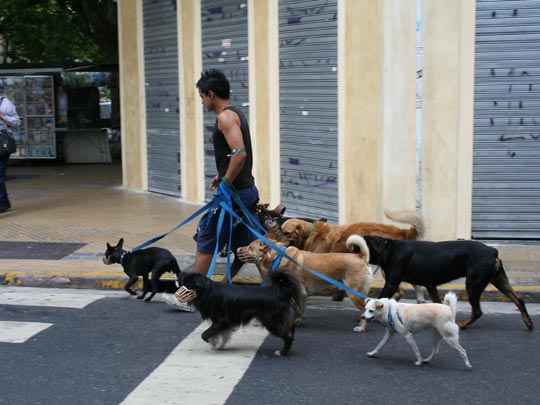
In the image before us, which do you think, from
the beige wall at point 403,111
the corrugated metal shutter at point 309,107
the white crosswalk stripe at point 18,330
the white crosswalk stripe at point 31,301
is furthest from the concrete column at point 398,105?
the white crosswalk stripe at point 18,330

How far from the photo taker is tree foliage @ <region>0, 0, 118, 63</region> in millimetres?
20203

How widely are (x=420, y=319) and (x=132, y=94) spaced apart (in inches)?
403

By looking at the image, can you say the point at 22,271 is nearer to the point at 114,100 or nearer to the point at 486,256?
the point at 486,256

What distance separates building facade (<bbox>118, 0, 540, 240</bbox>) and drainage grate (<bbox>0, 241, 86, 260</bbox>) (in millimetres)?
3142

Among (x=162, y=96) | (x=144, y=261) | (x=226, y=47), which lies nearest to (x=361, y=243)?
(x=144, y=261)

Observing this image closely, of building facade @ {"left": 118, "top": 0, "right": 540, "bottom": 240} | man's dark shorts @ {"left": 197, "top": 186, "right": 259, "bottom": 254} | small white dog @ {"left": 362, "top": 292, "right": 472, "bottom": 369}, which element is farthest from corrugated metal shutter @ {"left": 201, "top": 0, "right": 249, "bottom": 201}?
small white dog @ {"left": 362, "top": 292, "right": 472, "bottom": 369}

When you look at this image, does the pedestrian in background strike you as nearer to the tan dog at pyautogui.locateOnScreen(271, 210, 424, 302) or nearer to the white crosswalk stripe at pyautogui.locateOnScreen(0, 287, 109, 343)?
the white crosswalk stripe at pyautogui.locateOnScreen(0, 287, 109, 343)

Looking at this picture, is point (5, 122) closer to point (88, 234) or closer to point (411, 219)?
point (88, 234)

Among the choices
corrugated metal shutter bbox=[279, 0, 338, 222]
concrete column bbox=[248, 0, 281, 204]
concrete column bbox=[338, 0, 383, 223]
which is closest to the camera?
concrete column bbox=[338, 0, 383, 223]

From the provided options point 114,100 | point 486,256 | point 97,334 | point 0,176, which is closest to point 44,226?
point 0,176

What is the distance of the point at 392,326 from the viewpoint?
591 cm

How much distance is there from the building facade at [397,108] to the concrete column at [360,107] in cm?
1

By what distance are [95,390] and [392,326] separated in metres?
2.13

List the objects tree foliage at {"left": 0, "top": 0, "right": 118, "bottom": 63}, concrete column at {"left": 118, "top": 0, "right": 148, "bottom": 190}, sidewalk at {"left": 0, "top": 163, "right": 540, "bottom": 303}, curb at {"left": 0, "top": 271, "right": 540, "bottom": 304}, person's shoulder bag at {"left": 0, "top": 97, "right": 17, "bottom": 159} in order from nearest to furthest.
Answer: curb at {"left": 0, "top": 271, "right": 540, "bottom": 304}, sidewalk at {"left": 0, "top": 163, "right": 540, "bottom": 303}, person's shoulder bag at {"left": 0, "top": 97, "right": 17, "bottom": 159}, concrete column at {"left": 118, "top": 0, "right": 148, "bottom": 190}, tree foliage at {"left": 0, "top": 0, "right": 118, "bottom": 63}
